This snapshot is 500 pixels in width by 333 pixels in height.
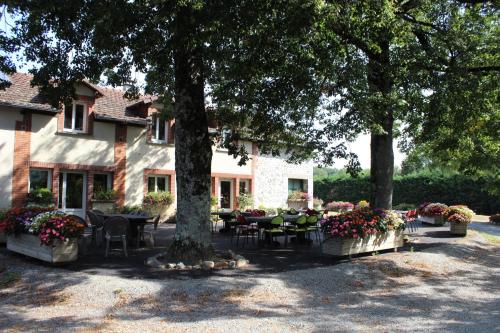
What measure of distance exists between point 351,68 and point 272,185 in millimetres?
15507

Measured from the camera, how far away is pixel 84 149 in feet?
59.9

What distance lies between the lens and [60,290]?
769 centimetres

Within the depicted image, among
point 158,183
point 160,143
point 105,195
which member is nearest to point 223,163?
point 158,183

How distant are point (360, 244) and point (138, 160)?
1223 centimetres

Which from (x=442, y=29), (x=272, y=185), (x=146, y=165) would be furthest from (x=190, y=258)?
(x=272, y=185)

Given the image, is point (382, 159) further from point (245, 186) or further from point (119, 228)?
point (245, 186)

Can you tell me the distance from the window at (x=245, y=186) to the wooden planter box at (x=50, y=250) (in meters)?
15.0


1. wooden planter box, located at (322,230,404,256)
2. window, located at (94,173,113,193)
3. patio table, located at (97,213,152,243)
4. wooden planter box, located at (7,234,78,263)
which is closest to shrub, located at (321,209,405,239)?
wooden planter box, located at (322,230,404,256)

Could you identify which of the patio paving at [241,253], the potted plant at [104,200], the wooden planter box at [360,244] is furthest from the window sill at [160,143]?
the wooden planter box at [360,244]

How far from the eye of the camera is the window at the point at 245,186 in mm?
24438

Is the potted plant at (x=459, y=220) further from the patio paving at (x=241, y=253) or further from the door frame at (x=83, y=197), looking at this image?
the door frame at (x=83, y=197)

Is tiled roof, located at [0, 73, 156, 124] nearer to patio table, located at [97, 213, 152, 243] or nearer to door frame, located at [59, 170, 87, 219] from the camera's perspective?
door frame, located at [59, 170, 87, 219]

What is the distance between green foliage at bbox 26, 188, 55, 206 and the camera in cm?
1638

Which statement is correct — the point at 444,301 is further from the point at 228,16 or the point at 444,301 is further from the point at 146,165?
the point at 146,165
